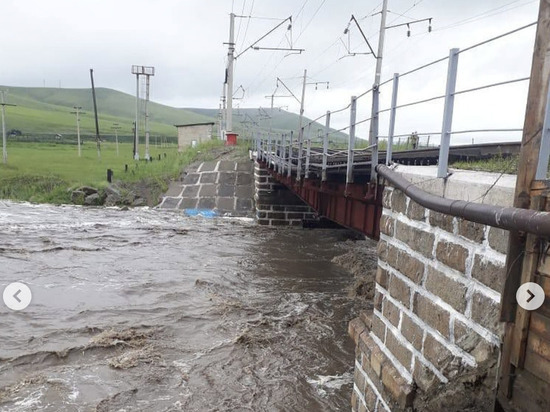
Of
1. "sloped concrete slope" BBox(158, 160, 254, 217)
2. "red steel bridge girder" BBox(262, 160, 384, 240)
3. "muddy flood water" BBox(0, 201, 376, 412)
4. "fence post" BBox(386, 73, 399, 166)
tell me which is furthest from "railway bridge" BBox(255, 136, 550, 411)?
Answer: "sloped concrete slope" BBox(158, 160, 254, 217)

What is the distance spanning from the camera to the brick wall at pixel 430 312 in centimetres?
258

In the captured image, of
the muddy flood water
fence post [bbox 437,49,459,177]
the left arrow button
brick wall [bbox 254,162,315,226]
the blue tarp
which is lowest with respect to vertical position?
the left arrow button

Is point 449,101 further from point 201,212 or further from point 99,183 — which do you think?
point 99,183

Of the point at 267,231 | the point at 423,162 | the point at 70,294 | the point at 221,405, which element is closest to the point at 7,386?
the point at 221,405

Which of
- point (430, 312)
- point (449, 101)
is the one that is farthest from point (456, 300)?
point (449, 101)

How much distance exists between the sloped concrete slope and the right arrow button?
865 inches

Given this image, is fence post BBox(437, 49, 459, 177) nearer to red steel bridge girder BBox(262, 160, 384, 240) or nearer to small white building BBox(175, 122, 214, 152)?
red steel bridge girder BBox(262, 160, 384, 240)

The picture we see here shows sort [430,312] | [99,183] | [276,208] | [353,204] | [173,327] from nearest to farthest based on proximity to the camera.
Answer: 1. [430,312]
2. [173,327]
3. [353,204]
4. [276,208]
5. [99,183]

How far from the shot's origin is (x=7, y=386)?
666 centimetres

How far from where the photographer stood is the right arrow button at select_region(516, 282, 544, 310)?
2211 millimetres

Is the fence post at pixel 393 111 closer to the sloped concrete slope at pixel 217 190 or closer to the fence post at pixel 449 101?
the fence post at pixel 449 101

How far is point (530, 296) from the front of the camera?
226 cm

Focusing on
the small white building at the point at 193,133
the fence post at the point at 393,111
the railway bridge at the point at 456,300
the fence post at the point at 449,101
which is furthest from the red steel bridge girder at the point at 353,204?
the small white building at the point at 193,133

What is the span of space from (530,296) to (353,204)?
23.0ft
